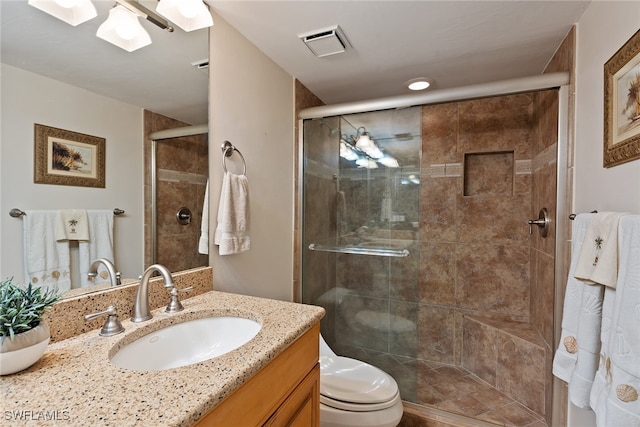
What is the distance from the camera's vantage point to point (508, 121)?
2215 millimetres

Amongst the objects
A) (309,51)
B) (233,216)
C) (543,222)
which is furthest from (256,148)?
(543,222)

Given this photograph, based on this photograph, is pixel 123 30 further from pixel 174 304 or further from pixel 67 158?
pixel 174 304

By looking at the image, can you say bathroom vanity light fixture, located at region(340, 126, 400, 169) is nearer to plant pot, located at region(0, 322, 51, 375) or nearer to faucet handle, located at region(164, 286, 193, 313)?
faucet handle, located at region(164, 286, 193, 313)

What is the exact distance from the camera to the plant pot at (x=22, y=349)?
22.4 inches

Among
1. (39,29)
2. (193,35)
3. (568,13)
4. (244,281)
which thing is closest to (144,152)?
(39,29)

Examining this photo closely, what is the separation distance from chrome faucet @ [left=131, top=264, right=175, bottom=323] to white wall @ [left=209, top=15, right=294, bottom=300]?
371 millimetres

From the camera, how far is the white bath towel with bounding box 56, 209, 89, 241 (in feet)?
2.66

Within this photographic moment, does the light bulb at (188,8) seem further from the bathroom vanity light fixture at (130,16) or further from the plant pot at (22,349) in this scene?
the plant pot at (22,349)

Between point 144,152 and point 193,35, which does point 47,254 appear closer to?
point 144,152

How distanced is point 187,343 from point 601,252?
4.72 feet

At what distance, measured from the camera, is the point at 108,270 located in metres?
0.92

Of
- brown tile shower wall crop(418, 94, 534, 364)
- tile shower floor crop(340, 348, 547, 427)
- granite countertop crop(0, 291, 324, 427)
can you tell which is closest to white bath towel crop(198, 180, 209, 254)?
granite countertop crop(0, 291, 324, 427)

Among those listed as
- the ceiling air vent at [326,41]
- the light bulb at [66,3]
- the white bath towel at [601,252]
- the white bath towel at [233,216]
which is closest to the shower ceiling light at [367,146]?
the ceiling air vent at [326,41]

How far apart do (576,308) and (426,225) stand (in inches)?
54.6
